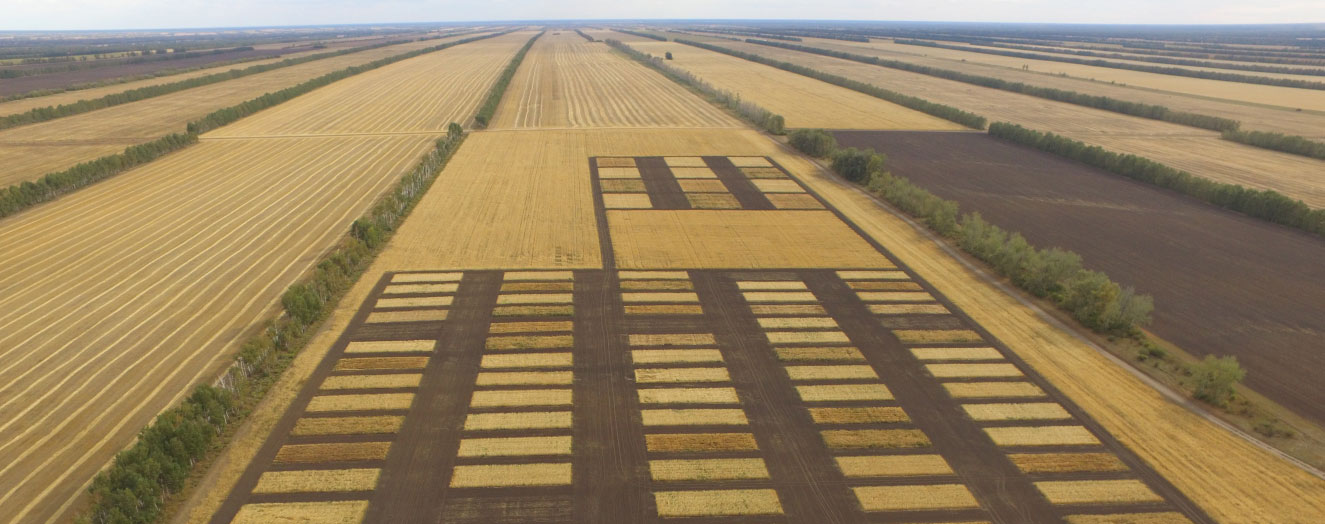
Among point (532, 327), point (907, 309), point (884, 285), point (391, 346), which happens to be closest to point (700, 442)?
point (532, 327)

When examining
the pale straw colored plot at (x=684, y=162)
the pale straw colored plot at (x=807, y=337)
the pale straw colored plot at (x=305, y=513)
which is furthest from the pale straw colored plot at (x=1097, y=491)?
the pale straw colored plot at (x=684, y=162)

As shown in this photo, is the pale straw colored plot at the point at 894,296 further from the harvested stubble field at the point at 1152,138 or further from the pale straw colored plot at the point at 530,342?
the harvested stubble field at the point at 1152,138

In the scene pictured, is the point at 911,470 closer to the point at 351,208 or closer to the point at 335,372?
the point at 335,372

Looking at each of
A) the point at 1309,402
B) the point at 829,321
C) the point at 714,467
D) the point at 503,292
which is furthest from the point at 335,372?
the point at 1309,402

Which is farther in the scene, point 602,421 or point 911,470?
point 602,421

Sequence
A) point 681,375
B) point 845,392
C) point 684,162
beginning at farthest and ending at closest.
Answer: point 684,162 → point 681,375 → point 845,392

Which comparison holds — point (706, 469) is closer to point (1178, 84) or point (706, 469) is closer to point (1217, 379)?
point (1217, 379)
